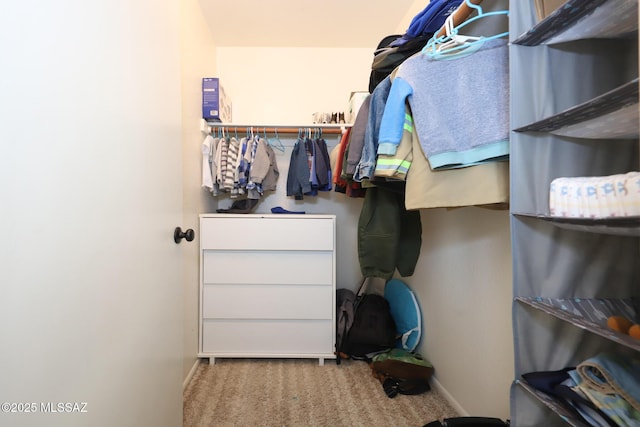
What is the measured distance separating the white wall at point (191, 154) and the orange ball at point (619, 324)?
1.64 meters

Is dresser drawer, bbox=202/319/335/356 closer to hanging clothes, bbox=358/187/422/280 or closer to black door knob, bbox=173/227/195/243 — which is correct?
hanging clothes, bbox=358/187/422/280

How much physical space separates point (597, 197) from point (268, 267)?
5.16 ft

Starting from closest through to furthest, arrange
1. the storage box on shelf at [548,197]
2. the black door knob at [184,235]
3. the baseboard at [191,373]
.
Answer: the storage box on shelf at [548,197] → the black door knob at [184,235] → the baseboard at [191,373]

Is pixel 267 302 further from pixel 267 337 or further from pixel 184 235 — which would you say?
pixel 184 235

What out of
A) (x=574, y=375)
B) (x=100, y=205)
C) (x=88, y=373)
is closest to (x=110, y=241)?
(x=100, y=205)

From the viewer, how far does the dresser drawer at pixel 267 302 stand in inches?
68.3

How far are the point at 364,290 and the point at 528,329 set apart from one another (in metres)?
1.77

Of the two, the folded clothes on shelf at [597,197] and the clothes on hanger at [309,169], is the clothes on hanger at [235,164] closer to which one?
the clothes on hanger at [309,169]

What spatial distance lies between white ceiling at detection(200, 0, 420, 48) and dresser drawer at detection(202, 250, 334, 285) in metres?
1.72

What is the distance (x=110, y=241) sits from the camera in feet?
2.19

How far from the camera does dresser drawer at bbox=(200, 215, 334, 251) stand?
68.1 inches

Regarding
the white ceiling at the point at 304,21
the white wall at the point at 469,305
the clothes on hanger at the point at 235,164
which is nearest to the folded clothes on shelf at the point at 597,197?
the white wall at the point at 469,305

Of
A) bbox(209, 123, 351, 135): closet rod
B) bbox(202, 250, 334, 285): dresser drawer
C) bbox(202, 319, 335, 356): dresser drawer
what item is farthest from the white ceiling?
bbox(202, 319, 335, 356): dresser drawer

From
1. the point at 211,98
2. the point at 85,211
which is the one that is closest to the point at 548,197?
the point at 85,211
